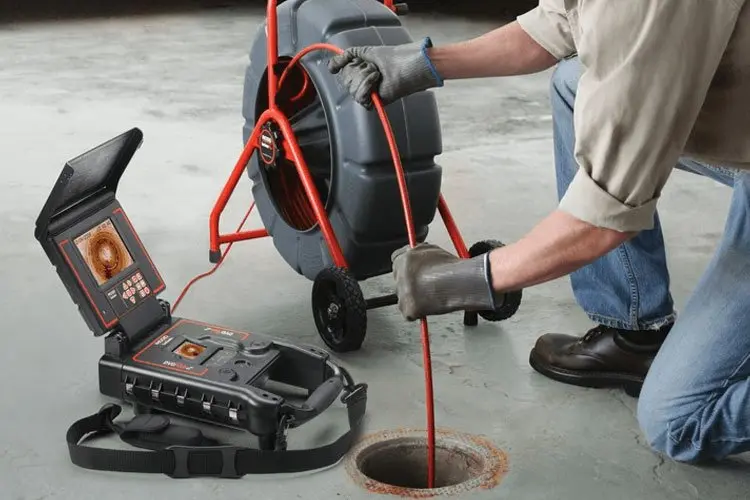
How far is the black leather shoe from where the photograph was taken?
7.81ft

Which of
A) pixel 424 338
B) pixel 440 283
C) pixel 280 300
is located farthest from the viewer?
pixel 280 300

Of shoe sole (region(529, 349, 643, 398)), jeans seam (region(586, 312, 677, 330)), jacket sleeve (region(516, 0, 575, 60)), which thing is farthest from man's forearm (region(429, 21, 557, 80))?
shoe sole (region(529, 349, 643, 398))

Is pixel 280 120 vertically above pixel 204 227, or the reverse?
pixel 280 120

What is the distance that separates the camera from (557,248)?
1681mm

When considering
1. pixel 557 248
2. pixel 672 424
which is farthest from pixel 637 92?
pixel 672 424

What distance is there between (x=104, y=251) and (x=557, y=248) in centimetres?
111

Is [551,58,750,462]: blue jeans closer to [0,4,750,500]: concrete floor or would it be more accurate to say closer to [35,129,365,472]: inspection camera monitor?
[0,4,750,500]: concrete floor

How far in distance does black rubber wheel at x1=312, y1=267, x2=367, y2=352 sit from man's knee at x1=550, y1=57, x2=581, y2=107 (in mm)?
613

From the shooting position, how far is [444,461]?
2178mm

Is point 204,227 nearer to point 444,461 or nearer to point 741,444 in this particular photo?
point 444,461

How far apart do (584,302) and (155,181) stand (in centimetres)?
195

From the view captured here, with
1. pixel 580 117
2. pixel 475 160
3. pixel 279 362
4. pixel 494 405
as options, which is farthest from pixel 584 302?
pixel 475 160

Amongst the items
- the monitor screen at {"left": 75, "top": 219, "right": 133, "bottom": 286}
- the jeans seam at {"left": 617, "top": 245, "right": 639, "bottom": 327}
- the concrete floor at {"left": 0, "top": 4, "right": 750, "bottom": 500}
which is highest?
the monitor screen at {"left": 75, "top": 219, "right": 133, "bottom": 286}

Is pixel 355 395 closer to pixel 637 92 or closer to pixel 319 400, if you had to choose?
pixel 319 400
